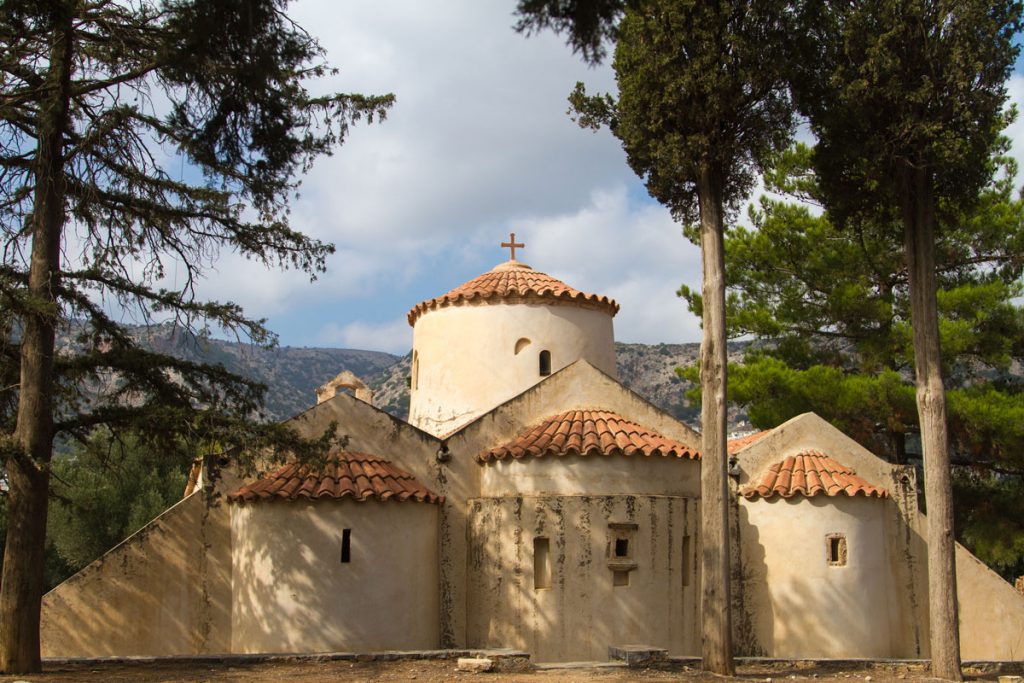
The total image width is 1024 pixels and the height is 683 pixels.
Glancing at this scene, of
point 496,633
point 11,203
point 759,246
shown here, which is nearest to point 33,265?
point 11,203

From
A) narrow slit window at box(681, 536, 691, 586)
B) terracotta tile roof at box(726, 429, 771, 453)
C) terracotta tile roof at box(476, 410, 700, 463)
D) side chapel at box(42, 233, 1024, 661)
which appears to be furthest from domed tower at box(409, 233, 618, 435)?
narrow slit window at box(681, 536, 691, 586)

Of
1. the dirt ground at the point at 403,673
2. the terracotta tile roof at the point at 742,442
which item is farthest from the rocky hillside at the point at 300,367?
the dirt ground at the point at 403,673

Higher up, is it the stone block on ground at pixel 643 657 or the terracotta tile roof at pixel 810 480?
the terracotta tile roof at pixel 810 480

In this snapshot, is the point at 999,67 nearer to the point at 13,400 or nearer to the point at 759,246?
the point at 759,246

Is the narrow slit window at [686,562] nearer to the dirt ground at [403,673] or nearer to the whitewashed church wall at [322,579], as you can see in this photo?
the dirt ground at [403,673]

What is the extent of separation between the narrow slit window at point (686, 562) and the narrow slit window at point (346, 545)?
4.66 metres

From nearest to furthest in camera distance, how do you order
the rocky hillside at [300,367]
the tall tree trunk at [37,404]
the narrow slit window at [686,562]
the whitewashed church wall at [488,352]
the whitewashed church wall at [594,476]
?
1. the tall tree trunk at [37,404]
2. the whitewashed church wall at [594,476]
3. the narrow slit window at [686,562]
4. the whitewashed church wall at [488,352]
5. the rocky hillside at [300,367]

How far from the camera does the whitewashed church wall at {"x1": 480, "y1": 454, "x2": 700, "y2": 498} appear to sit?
13.5 metres

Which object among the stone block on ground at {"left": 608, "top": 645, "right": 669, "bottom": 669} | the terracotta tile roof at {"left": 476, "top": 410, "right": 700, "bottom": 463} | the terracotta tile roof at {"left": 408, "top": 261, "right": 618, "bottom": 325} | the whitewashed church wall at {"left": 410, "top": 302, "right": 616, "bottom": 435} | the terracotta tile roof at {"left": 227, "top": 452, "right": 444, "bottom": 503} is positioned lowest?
the stone block on ground at {"left": 608, "top": 645, "right": 669, "bottom": 669}

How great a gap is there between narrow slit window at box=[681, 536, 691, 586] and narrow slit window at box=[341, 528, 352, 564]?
15.3 ft

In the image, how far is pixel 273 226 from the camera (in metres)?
11.5

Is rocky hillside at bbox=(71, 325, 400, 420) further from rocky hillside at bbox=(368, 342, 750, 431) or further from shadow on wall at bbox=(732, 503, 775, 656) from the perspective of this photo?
shadow on wall at bbox=(732, 503, 775, 656)

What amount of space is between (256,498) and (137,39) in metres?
5.97

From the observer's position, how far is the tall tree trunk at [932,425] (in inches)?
453
